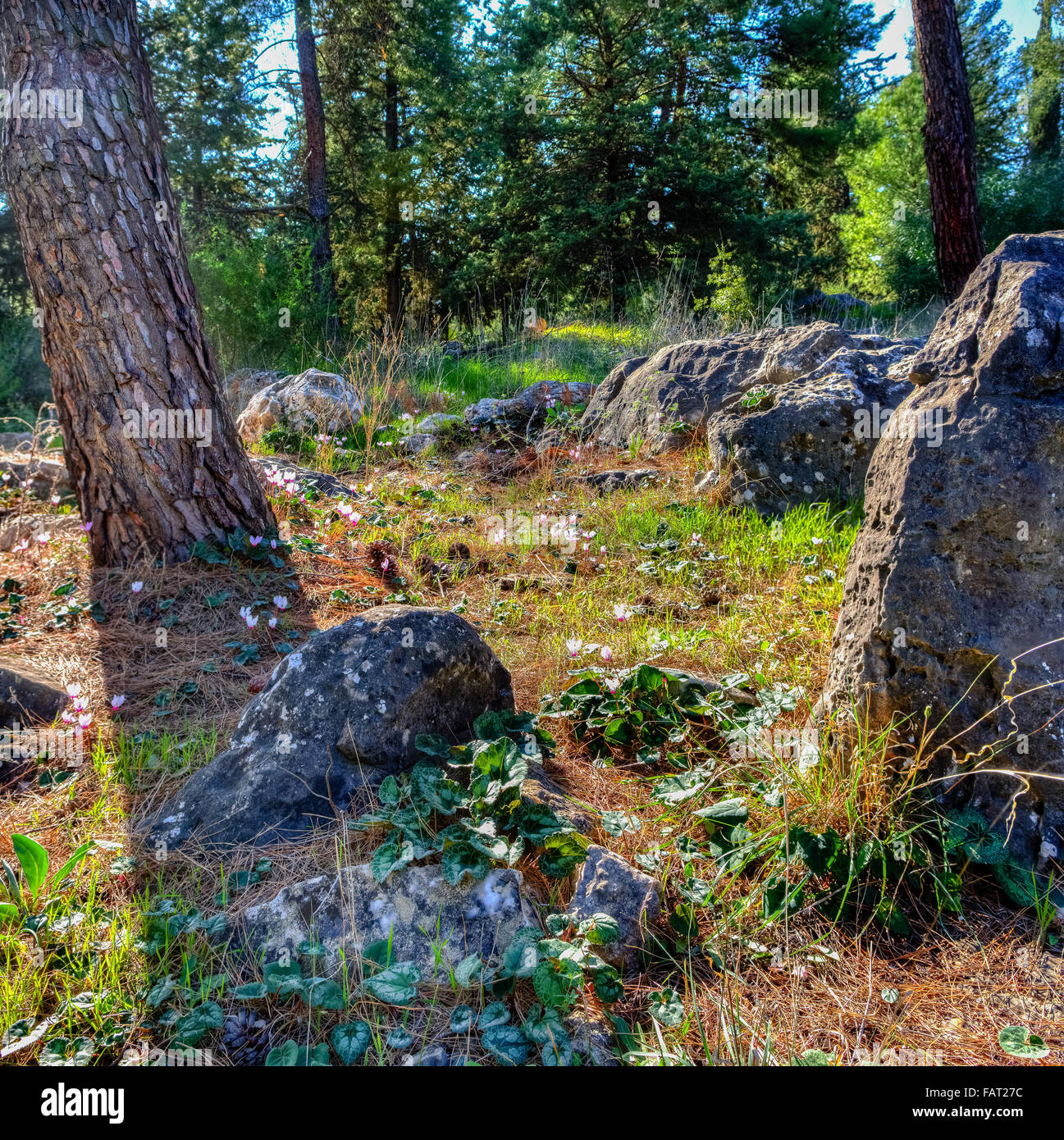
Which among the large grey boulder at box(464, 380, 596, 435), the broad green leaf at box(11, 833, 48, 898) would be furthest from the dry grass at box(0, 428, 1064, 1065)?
the large grey boulder at box(464, 380, 596, 435)

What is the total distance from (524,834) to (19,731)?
1.90 metres

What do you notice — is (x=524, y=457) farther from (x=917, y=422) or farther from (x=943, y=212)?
(x=943, y=212)

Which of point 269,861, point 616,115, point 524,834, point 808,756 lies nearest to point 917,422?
point 808,756

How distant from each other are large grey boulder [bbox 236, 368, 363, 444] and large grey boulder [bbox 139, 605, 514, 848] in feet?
15.0

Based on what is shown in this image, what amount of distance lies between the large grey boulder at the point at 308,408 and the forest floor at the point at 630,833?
2911 millimetres

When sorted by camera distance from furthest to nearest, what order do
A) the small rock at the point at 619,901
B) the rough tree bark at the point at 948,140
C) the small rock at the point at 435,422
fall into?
the small rock at the point at 435,422, the rough tree bark at the point at 948,140, the small rock at the point at 619,901

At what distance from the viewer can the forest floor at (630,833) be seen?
1471mm

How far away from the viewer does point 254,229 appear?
14.6m

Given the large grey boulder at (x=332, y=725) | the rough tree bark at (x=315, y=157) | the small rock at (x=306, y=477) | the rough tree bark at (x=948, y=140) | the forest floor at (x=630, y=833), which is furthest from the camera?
the rough tree bark at (x=315, y=157)

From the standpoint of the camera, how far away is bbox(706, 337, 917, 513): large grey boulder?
4.25 metres

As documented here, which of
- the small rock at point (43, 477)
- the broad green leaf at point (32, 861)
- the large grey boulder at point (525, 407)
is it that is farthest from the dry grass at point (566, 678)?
the small rock at point (43, 477)

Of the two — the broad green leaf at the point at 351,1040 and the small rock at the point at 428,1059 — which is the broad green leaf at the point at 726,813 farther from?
the broad green leaf at the point at 351,1040

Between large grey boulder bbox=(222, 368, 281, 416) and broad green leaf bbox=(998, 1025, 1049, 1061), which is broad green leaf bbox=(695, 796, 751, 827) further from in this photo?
large grey boulder bbox=(222, 368, 281, 416)

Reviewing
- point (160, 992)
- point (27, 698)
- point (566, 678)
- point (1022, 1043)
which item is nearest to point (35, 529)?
point (27, 698)
